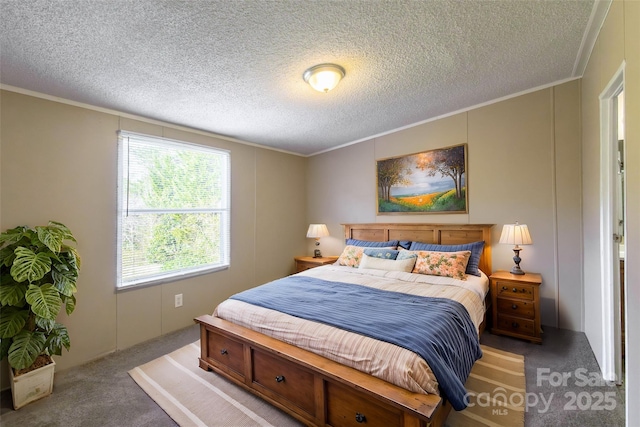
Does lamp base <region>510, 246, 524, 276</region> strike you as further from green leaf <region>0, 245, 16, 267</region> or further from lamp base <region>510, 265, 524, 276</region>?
green leaf <region>0, 245, 16, 267</region>

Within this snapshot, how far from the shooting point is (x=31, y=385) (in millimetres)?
1935

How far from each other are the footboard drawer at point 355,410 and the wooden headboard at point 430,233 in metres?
2.38

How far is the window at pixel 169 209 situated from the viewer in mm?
2857

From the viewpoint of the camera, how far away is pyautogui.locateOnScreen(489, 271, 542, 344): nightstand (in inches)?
102

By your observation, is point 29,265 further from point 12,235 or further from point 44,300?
point 12,235

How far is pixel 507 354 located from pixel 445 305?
98cm

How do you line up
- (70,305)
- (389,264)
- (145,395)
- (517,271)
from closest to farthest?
(145,395) → (70,305) → (517,271) → (389,264)

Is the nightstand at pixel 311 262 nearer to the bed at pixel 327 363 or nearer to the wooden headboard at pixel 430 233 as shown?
the wooden headboard at pixel 430 233

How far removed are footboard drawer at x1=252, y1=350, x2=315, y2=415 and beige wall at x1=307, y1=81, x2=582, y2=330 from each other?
8.49ft

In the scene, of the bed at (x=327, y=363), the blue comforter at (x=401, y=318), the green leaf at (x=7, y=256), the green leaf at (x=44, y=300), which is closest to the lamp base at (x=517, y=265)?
the bed at (x=327, y=363)

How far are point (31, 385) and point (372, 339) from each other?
2.45m

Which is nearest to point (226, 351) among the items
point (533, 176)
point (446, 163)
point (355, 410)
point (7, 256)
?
point (355, 410)

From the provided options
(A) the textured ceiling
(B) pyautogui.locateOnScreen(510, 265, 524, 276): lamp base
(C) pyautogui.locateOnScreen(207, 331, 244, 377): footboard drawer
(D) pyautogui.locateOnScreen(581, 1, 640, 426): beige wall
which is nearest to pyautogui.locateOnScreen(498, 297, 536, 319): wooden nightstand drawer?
(B) pyautogui.locateOnScreen(510, 265, 524, 276): lamp base

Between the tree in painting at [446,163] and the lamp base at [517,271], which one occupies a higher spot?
the tree in painting at [446,163]
